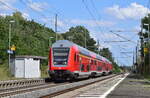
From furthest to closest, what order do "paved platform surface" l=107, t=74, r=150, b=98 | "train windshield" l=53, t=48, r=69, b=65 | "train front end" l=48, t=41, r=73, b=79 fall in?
"train windshield" l=53, t=48, r=69, b=65
"train front end" l=48, t=41, r=73, b=79
"paved platform surface" l=107, t=74, r=150, b=98

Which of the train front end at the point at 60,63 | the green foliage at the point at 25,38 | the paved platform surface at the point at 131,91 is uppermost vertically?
the green foliage at the point at 25,38

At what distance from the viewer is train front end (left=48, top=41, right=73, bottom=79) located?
3219cm

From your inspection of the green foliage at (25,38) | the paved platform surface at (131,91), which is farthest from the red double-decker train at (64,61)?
the green foliage at (25,38)

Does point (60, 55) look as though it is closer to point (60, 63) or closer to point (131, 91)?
point (60, 63)

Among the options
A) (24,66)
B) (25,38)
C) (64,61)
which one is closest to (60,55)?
(64,61)

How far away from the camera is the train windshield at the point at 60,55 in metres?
32.4

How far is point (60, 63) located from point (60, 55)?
2.55 feet

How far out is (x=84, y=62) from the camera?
123 feet

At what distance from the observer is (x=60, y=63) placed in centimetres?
3238

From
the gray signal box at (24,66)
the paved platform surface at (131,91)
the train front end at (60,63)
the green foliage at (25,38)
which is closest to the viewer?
the paved platform surface at (131,91)

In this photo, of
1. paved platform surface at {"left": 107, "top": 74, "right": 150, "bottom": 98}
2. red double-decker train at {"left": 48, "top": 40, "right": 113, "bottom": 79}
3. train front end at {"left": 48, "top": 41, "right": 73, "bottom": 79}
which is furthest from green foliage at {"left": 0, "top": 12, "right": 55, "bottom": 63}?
paved platform surface at {"left": 107, "top": 74, "right": 150, "bottom": 98}

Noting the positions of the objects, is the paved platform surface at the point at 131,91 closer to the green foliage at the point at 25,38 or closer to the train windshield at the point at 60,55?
the train windshield at the point at 60,55

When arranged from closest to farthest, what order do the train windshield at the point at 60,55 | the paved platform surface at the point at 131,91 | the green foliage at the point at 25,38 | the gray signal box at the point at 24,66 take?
the paved platform surface at the point at 131,91
the train windshield at the point at 60,55
the gray signal box at the point at 24,66
the green foliage at the point at 25,38

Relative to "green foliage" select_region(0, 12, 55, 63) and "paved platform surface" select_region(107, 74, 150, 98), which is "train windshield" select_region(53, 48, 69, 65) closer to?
"paved platform surface" select_region(107, 74, 150, 98)
